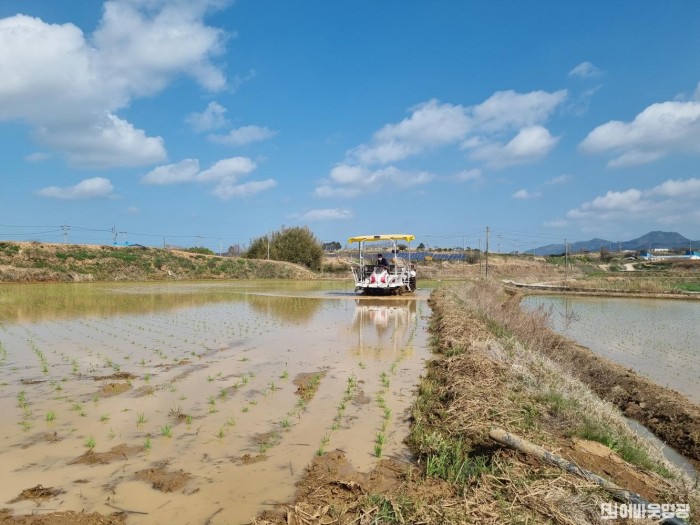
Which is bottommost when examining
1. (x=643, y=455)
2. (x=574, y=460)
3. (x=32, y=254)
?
(x=643, y=455)

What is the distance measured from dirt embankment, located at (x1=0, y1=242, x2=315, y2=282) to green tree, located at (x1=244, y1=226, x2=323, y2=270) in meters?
6.35

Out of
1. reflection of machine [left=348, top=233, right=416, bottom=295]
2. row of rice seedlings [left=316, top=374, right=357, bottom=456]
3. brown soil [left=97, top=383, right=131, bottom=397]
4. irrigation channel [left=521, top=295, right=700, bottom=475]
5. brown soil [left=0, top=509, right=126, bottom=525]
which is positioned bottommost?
irrigation channel [left=521, top=295, right=700, bottom=475]

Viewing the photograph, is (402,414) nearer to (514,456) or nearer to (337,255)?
(514,456)

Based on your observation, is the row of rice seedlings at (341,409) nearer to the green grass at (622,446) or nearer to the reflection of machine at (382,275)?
the green grass at (622,446)

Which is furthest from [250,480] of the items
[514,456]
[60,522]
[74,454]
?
[514,456]

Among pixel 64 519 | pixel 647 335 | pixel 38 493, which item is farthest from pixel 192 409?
pixel 647 335

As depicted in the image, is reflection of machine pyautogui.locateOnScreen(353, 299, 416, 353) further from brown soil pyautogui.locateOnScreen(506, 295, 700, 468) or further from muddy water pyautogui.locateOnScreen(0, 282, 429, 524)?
brown soil pyautogui.locateOnScreen(506, 295, 700, 468)

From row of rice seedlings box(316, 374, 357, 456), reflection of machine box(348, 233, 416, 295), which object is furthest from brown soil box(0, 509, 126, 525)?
reflection of machine box(348, 233, 416, 295)

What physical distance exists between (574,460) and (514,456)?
472 mm

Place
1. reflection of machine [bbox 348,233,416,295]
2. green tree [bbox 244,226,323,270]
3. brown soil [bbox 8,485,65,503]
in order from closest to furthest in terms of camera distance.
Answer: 1. brown soil [bbox 8,485,65,503]
2. reflection of machine [bbox 348,233,416,295]
3. green tree [bbox 244,226,323,270]

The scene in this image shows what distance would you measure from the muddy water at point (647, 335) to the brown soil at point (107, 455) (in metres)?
8.92

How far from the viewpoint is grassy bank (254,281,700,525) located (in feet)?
Result: 10.1

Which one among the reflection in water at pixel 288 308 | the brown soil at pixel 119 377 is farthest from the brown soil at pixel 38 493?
the reflection in water at pixel 288 308

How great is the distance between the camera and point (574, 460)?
371 cm
